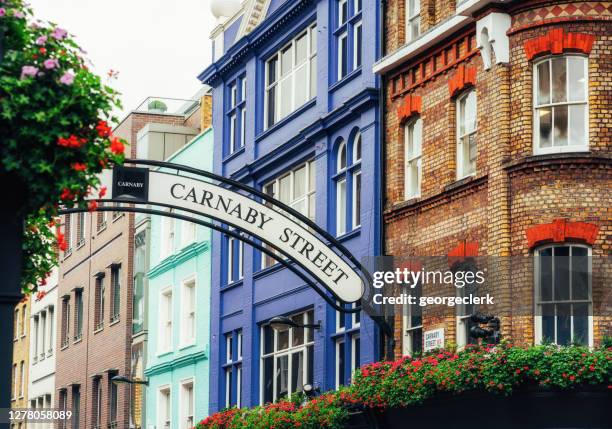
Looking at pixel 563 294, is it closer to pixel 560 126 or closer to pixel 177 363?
pixel 560 126

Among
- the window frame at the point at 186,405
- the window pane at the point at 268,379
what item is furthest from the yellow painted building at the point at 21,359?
the window pane at the point at 268,379

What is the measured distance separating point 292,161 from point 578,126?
38.3 ft

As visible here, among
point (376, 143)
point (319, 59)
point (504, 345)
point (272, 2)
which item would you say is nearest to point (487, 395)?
point (504, 345)

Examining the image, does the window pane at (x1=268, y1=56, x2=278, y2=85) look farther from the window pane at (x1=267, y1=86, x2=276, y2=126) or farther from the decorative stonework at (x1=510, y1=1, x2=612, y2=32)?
the decorative stonework at (x1=510, y1=1, x2=612, y2=32)

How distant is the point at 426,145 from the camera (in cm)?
2878

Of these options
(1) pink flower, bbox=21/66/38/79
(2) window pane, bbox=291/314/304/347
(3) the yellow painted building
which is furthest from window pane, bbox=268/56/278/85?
(3) the yellow painted building

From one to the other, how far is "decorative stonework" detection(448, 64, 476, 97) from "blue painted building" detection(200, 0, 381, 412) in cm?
327

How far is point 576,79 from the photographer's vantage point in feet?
81.8

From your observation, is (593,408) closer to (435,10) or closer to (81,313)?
(435,10)

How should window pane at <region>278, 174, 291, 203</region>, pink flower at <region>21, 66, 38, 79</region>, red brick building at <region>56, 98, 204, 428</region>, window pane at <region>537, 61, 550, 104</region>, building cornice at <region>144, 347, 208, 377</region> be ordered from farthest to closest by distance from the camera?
red brick building at <region>56, 98, 204, 428</region> < building cornice at <region>144, 347, 208, 377</region> < window pane at <region>278, 174, 291, 203</region> < window pane at <region>537, 61, 550, 104</region> < pink flower at <region>21, 66, 38, 79</region>

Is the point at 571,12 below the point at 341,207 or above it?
above

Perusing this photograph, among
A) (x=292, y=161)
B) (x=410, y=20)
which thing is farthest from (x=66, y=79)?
(x=292, y=161)

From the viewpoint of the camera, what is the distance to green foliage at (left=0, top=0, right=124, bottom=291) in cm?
1061

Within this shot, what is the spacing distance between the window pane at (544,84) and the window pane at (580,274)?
2.62 metres
